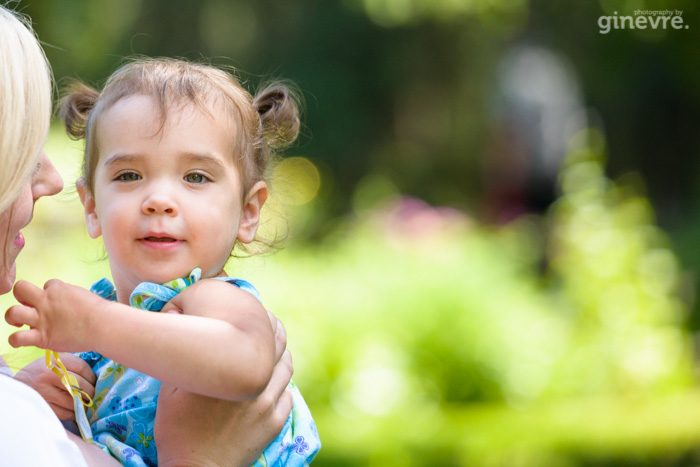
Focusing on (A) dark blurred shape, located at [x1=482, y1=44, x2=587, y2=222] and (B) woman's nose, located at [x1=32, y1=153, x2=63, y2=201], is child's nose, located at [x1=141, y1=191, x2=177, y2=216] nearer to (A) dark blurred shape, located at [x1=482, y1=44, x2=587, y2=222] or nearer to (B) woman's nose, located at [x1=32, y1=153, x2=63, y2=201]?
(B) woman's nose, located at [x1=32, y1=153, x2=63, y2=201]

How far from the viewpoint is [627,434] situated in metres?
4.85

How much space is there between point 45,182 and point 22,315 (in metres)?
0.35

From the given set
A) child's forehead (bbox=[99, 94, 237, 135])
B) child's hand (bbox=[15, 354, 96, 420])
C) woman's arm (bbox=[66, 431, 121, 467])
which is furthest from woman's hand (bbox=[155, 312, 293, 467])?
child's forehead (bbox=[99, 94, 237, 135])

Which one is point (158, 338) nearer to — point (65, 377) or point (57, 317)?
point (57, 317)

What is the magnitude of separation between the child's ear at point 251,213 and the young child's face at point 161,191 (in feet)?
0.45

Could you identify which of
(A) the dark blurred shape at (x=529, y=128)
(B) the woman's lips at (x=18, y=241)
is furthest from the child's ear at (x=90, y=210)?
(A) the dark blurred shape at (x=529, y=128)

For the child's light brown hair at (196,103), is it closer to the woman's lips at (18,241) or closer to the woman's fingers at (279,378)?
the woman's lips at (18,241)

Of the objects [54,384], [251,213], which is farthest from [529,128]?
[54,384]

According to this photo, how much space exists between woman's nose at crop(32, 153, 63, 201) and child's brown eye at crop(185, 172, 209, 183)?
0.26 metres

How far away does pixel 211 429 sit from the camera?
1593 mm

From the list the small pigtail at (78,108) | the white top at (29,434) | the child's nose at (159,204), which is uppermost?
the small pigtail at (78,108)

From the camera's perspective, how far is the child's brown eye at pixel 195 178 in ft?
5.49

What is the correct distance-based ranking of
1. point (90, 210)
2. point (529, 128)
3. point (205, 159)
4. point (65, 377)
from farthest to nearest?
point (529, 128) < point (90, 210) < point (205, 159) < point (65, 377)

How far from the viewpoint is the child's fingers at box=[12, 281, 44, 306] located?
141 cm
